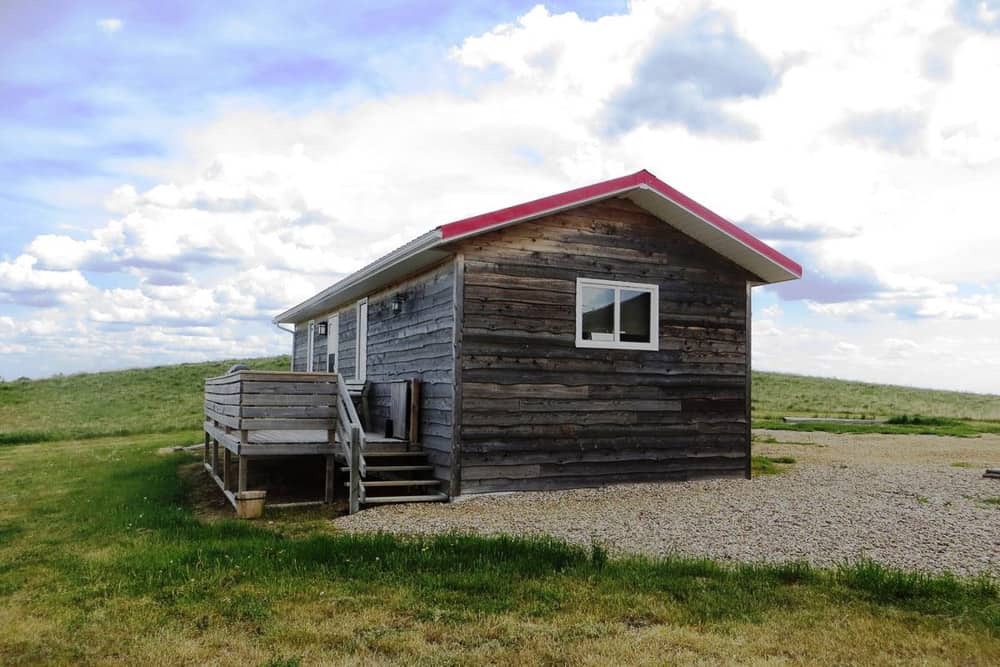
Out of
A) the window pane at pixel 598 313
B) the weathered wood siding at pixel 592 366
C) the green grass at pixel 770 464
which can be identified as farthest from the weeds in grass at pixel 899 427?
the window pane at pixel 598 313

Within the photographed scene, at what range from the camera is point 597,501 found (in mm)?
10984

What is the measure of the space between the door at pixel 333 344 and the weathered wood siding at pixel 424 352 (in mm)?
3649

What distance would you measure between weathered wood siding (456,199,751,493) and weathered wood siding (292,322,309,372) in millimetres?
11646

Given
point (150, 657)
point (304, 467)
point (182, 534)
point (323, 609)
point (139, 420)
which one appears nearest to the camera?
point (150, 657)

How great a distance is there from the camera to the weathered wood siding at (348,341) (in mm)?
16688

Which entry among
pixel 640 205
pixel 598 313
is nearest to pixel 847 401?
pixel 640 205

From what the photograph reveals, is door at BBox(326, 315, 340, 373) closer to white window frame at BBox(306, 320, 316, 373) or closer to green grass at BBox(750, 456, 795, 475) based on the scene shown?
white window frame at BBox(306, 320, 316, 373)

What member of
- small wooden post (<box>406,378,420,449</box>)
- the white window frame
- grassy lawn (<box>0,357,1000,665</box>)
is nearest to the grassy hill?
the white window frame

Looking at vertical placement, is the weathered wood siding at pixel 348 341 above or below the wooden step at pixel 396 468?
above

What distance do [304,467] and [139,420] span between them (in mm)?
17909

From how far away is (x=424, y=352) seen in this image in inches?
481

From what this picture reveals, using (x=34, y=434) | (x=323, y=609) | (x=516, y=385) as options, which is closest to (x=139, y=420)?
(x=34, y=434)

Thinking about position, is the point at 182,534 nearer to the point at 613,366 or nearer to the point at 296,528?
the point at 296,528

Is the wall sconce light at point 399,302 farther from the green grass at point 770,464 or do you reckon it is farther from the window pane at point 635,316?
the green grass at point 770,464
